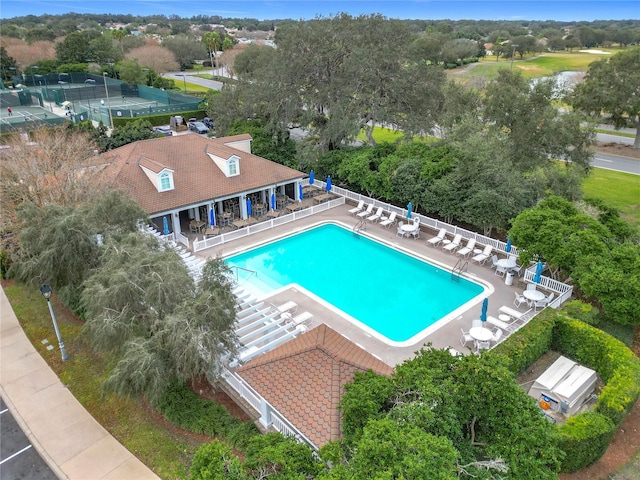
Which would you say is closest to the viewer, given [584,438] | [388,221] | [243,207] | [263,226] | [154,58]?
[584,438]

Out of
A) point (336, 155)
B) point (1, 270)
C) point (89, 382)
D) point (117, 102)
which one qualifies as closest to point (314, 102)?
point (336, 155)

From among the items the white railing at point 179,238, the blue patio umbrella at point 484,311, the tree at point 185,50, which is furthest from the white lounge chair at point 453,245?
the tree at point 185,50

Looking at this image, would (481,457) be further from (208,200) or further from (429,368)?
(208,200)

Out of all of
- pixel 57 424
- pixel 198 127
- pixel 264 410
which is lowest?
pixel 57 424

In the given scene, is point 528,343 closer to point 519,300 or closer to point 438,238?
point 519,300

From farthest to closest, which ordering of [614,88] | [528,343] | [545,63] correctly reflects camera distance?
1. [545,63]
2. [614,88]
3. [528,343]

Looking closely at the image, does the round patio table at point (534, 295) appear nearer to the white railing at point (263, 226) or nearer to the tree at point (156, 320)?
the tree at point (156, 320)

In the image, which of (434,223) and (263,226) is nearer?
(434,223)

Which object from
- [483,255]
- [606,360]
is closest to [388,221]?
[483,255]
